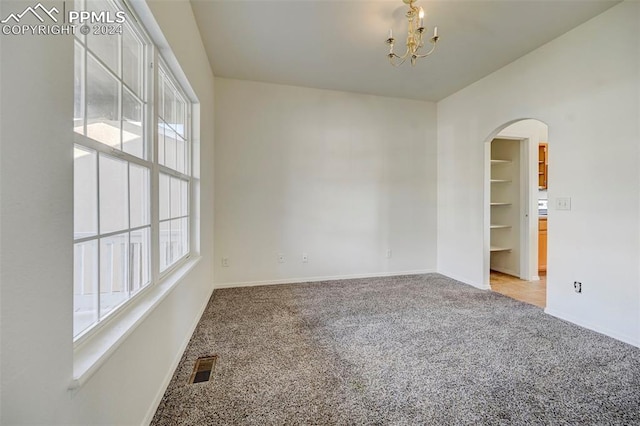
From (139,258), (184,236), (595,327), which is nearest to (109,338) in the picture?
(139,258)

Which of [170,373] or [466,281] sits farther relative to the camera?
[466,281]

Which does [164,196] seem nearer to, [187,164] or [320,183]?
[187,164]

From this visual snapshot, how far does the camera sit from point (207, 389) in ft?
5.34

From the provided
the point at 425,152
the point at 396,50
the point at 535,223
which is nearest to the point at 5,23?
the point at 396,50

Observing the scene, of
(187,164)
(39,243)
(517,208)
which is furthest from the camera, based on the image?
(517,208)

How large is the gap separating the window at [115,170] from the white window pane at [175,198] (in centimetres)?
17

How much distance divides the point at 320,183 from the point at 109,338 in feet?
10.2

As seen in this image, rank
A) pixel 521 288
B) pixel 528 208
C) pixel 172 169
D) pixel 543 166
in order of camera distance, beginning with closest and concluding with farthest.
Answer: pixel 172 169 < pixel 521 288 < pixel 528 208 < pixel 543 166

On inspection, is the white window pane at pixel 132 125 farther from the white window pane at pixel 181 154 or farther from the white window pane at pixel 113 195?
the white window pane at pixel 181 154

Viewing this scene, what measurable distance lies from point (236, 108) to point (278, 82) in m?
0.66

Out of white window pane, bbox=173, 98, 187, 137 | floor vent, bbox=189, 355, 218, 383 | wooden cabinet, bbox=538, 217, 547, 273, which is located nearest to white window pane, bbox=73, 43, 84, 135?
white window pane, bbox=173, 98, 187, 137

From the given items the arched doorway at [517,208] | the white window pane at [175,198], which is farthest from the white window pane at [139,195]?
the arched doorway at [517,208]

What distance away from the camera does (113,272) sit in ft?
4.07

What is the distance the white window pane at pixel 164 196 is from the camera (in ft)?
6.05
